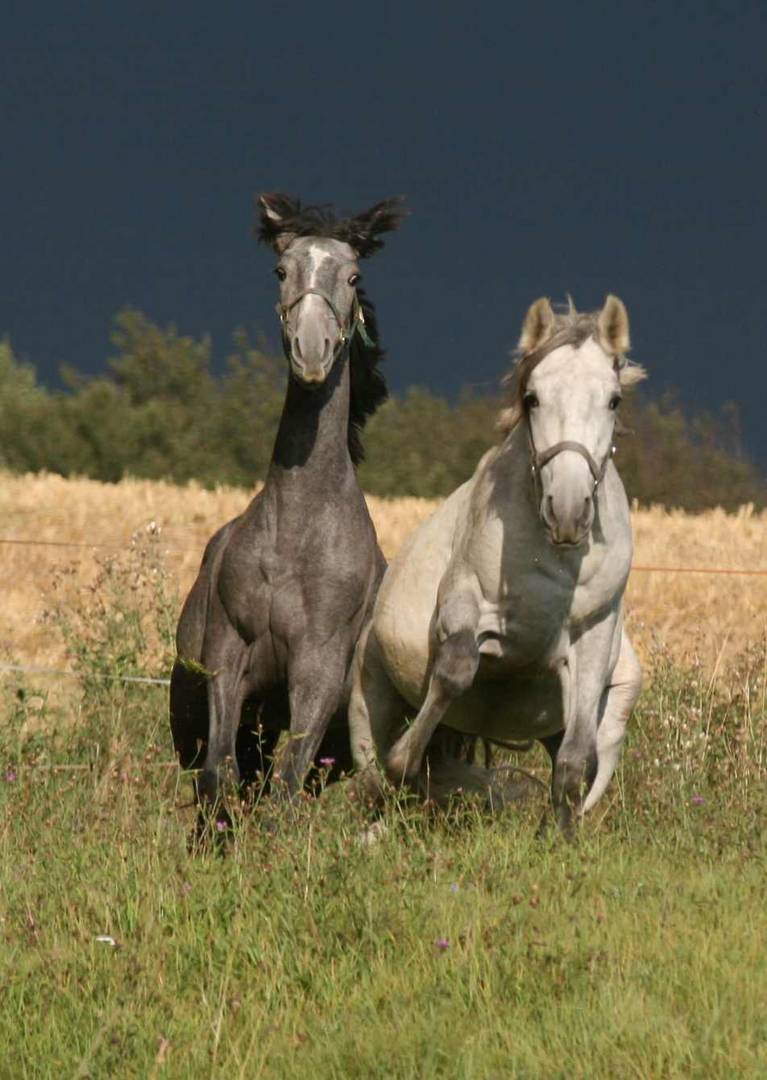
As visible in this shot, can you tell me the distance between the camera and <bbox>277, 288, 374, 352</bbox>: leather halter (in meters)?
7.48

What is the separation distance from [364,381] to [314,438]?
1.85ft

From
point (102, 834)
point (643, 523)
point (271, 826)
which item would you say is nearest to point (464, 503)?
point (271, 826)

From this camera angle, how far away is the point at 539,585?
21.0 ft

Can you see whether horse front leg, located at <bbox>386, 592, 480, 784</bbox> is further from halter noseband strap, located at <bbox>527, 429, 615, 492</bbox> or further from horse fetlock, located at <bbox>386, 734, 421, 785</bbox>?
halter noseband strap, located at <bbox>527, 429, 615, 492</bbox>

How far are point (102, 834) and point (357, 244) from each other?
9.66 ft

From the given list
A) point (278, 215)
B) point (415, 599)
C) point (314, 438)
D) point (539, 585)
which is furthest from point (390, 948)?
point (278, 215)

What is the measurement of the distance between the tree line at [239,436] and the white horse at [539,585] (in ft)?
119

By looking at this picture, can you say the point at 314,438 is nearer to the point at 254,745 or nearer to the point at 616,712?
the point at 254,745

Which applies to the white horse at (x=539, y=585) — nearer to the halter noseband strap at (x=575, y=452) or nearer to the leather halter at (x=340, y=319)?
the halter noseband strap at (x=575, y=452)

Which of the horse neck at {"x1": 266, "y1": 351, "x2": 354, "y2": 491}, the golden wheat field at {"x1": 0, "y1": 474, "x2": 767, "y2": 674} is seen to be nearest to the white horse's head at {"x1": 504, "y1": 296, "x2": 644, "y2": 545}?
the horse neck at {"x1": 266, "y1": 351, "x2": 354, "y2": 491}

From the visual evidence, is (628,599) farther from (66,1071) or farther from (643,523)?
(66,1071)

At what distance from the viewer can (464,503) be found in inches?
276

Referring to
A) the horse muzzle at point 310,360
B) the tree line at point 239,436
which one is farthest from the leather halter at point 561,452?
the tree line at point 239,436

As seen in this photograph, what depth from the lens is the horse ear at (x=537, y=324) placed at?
6.48 metres
